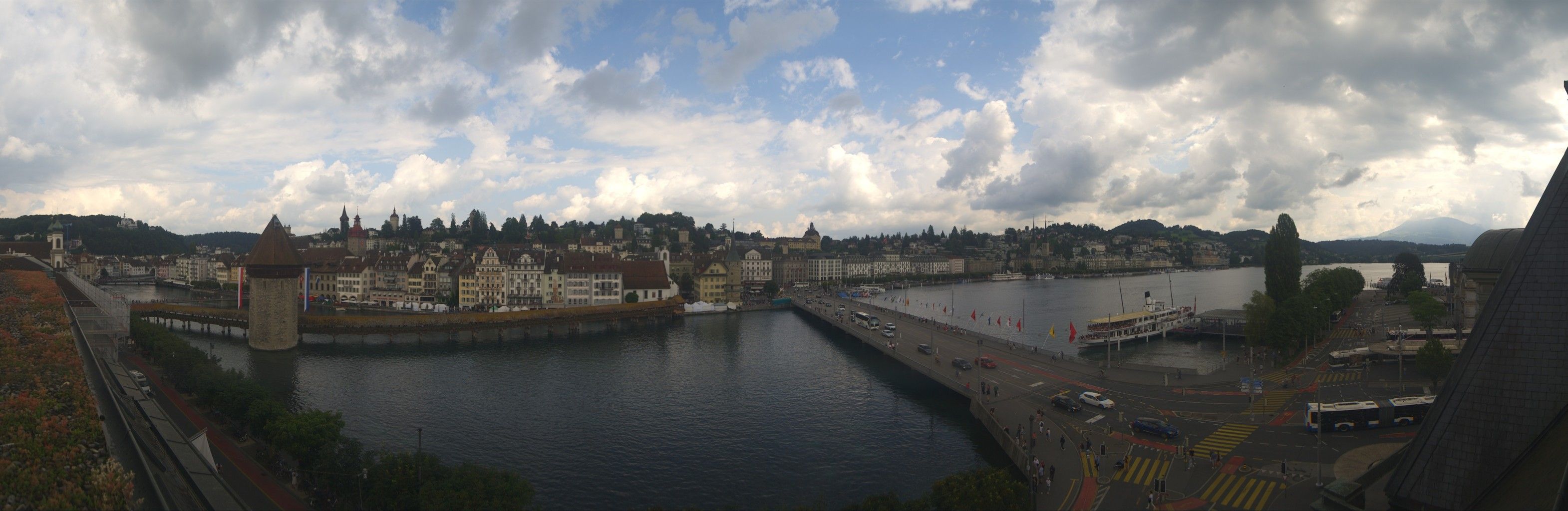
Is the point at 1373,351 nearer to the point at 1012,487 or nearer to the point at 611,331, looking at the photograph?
the point at 1012,487

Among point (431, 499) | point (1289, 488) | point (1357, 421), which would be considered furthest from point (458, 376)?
point (1357, 421)

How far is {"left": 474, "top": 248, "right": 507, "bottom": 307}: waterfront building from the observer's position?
67.5m

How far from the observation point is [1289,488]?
16.0 metres

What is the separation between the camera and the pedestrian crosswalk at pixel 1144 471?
1733 cm

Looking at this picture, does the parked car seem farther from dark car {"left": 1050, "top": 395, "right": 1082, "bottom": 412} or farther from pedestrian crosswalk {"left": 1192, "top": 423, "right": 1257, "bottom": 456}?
pedestrian crosswalk {"left": 1192, "top": 423, "right": 1257, "bottom": 456}

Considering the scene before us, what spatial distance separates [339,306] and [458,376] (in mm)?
45836

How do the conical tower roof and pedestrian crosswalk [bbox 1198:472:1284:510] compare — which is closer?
pedestrian crosswalk [bbox 1198:472:1284:510]

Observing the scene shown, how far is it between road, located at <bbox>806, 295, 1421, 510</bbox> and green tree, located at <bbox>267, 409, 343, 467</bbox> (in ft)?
61.8

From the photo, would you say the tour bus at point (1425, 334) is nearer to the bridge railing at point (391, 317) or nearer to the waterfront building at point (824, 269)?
the bridge railing at point (391, 317)

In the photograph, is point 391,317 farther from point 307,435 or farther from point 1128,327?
point 1128,327

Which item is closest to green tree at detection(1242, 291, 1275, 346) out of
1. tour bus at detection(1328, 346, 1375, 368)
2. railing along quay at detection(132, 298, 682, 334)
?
tour bus at detection(1328, 346, 1375, 368)

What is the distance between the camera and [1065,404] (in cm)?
2456

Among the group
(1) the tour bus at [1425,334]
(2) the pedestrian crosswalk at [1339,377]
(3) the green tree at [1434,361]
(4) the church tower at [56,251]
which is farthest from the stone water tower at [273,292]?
(1) the tour bus at [1425,334]

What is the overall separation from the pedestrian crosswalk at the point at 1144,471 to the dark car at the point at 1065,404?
16.6 ft
